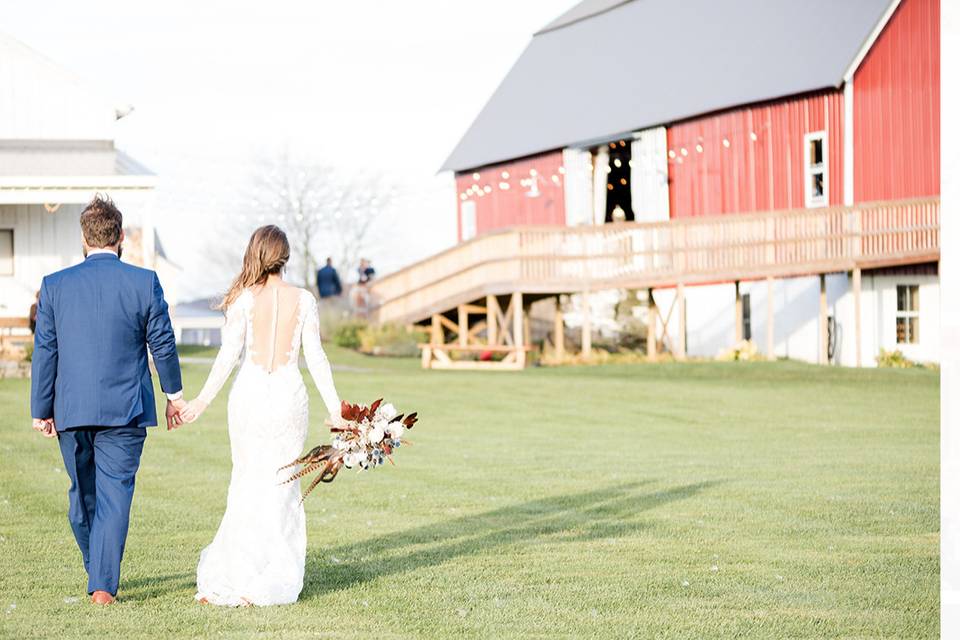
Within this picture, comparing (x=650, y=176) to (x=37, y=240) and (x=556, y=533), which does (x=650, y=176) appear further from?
(x=556, y=533)

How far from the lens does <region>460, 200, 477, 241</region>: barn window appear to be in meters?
45.0

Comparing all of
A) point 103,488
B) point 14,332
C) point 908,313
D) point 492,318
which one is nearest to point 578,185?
point 492,318

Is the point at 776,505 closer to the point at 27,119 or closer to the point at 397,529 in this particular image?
the point at 397,529

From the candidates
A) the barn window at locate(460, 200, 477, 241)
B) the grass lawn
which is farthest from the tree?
the grass lawn

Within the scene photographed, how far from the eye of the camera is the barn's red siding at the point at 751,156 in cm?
3241

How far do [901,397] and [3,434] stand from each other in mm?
12933

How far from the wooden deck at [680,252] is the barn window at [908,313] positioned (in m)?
2.21

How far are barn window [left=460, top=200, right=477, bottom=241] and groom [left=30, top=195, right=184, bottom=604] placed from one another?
36637 mm

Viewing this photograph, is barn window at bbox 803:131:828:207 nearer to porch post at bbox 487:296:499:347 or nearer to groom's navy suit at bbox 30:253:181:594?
porch post at bbox 487:296:499:347

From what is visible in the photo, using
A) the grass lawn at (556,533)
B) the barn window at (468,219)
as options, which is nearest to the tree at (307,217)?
the barn window at (468,219)

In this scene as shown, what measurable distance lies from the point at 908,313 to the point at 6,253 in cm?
1827

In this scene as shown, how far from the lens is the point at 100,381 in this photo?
8.10m

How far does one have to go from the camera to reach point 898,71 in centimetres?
3106

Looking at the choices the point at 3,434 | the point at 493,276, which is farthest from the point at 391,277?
the point at 3,434
